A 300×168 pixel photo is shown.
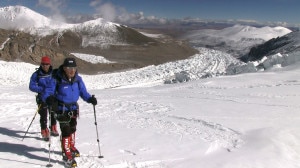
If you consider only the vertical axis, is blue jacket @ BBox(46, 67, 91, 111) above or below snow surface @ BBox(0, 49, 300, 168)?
above

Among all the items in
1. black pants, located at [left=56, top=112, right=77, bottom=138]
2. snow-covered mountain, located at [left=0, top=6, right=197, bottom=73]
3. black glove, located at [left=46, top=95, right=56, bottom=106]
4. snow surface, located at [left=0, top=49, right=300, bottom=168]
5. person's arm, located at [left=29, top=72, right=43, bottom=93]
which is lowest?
snow surface, located at [left=0, top=49, right=300, bottom=168]

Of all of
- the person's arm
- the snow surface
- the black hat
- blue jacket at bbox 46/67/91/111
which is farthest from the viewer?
the person's arm

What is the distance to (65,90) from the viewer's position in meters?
6.47

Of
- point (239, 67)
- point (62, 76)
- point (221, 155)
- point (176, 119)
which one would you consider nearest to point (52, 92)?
point (62, 76)

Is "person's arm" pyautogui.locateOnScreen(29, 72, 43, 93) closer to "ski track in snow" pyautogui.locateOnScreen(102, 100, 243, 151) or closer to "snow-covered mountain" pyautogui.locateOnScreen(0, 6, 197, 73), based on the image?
"ski track in snow" pyautogui.locateOnScreen(102, 100, 243, 151)

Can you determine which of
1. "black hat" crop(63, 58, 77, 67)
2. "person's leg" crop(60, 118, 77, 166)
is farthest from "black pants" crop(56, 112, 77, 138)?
"black hat" crop(63, 58, 77, 67)

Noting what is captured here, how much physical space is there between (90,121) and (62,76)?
4.54m

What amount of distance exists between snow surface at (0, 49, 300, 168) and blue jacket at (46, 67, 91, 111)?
1084 millimetres

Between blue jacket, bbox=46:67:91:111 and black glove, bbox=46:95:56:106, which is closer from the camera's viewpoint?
black glove, bbox=46:95:56:106

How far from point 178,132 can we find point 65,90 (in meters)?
3.62

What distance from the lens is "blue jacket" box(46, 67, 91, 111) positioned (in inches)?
253

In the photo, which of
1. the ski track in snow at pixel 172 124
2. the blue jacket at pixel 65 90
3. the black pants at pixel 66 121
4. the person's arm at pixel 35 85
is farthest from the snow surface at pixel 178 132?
the person's arm at pixel 35 85

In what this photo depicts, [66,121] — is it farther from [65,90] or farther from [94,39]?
[94,39]

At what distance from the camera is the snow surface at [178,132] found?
7117 mm
